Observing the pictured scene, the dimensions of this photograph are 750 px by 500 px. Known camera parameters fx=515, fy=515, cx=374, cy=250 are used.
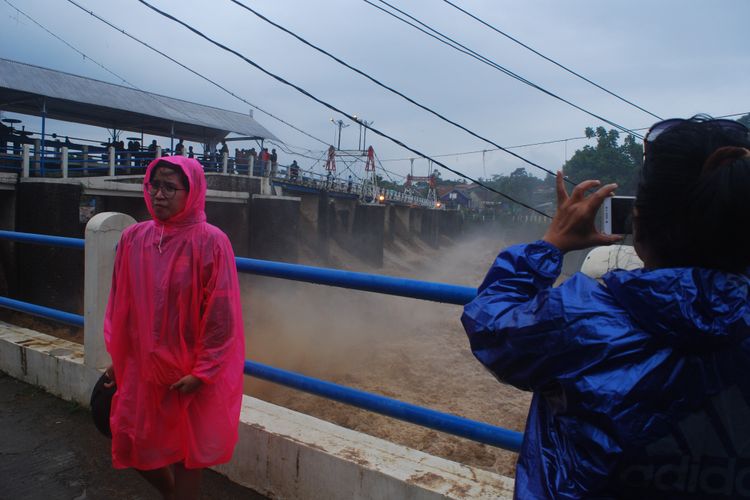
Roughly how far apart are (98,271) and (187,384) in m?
1.49

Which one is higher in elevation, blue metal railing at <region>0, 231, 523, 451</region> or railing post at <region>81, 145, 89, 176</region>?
railing post at <region>81, 145, 89, 176</region>

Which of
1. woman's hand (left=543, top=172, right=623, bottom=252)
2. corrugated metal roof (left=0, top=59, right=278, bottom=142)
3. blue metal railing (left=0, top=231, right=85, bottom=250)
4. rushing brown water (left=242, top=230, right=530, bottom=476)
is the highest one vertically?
corrugated metal roof (left=0, top=59, right=278, bottom=142)

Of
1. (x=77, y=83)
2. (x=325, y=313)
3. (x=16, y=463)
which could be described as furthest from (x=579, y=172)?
(x=16, y=463)

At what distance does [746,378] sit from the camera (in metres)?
0.84

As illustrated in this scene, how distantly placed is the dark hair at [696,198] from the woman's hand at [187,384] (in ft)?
4.88

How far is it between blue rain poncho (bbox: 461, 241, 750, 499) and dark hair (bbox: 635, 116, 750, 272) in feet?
0.17

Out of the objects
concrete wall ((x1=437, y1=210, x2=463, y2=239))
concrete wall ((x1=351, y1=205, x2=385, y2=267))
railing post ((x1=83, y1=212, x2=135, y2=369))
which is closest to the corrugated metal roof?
concrete wall ((x1=351, y1=205, x2=385, y2=267))

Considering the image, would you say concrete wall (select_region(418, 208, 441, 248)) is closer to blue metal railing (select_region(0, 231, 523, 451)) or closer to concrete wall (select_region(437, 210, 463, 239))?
concrete wall (select_region(437, 210, 463, 239))

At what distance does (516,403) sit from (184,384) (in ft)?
35.3

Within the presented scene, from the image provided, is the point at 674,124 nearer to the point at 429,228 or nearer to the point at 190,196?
the point at 190,196

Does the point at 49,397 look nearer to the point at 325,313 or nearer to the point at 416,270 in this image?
the point at 325,313

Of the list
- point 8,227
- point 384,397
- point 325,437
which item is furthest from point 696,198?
point 8,227

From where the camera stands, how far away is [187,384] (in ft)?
5.94

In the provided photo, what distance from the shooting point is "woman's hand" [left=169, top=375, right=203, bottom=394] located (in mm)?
1810
